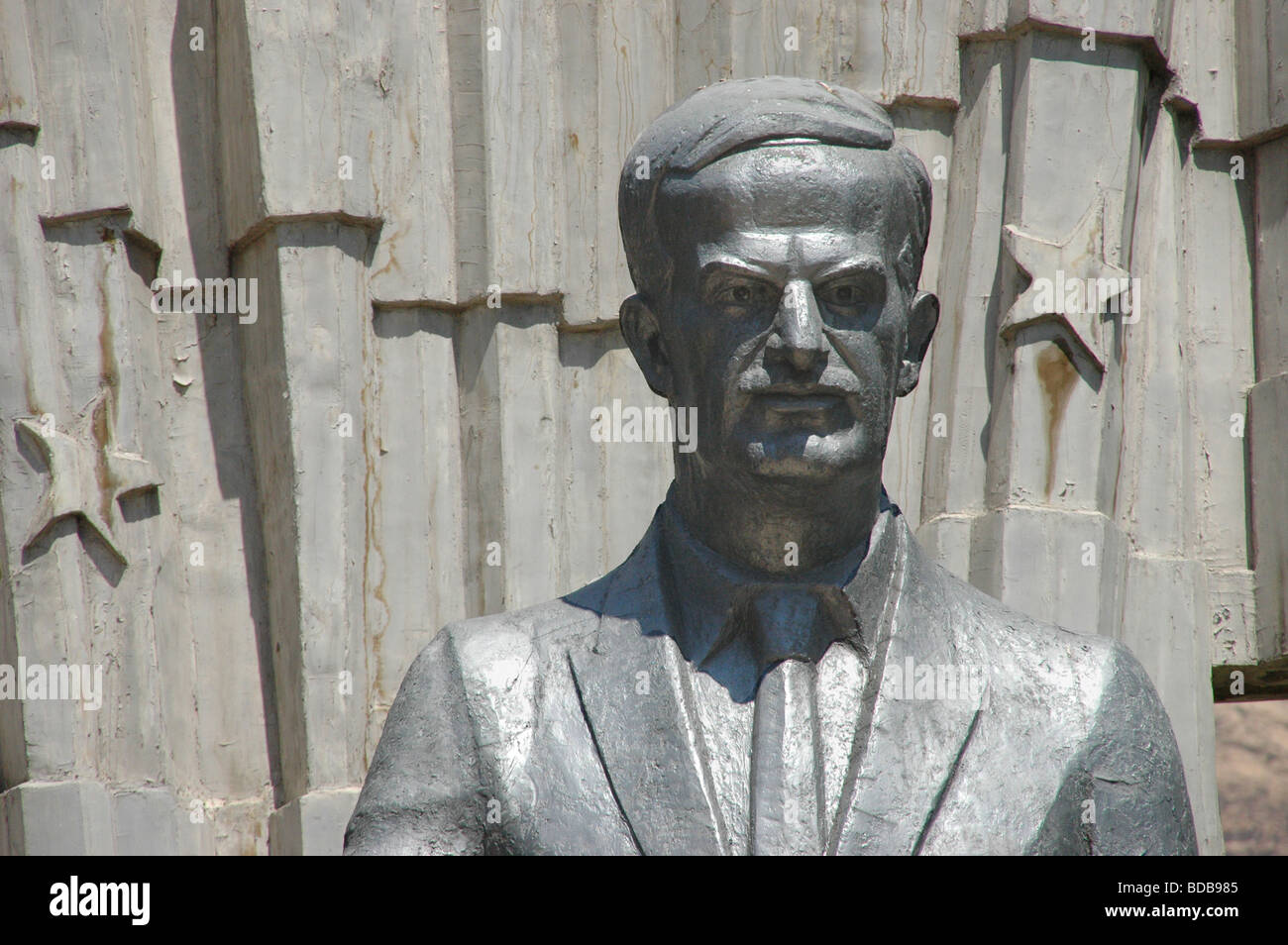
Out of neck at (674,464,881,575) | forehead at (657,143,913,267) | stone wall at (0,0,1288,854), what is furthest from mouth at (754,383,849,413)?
stone wall at (0,0,1288,854)

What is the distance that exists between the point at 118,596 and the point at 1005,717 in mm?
3528

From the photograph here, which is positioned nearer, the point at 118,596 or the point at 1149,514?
the point at 118,596

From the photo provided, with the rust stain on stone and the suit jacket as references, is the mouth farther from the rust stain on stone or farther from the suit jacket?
the rust stain on stone

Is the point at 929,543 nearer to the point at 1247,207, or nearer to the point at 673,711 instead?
the point at 1247,207

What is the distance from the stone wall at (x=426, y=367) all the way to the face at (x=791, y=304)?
297 centimetres

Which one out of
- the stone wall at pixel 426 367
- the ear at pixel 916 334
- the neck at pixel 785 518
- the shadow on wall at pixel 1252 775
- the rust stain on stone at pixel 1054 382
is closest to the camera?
the neck at pixel 785 518

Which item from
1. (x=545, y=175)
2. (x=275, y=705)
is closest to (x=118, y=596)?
(x=275, y=705)

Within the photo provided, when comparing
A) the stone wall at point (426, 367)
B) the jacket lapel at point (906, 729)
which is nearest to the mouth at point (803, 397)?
the jacket lapel at point (906, 729)

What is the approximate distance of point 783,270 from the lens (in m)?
3.81

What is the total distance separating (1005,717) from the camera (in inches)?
150

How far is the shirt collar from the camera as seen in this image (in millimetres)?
3875

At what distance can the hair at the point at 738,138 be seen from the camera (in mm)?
3893

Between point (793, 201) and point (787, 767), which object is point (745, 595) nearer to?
point (787, 767)

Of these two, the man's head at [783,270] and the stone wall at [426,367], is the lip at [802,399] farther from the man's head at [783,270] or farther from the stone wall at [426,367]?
the stone wall at [426,367]
